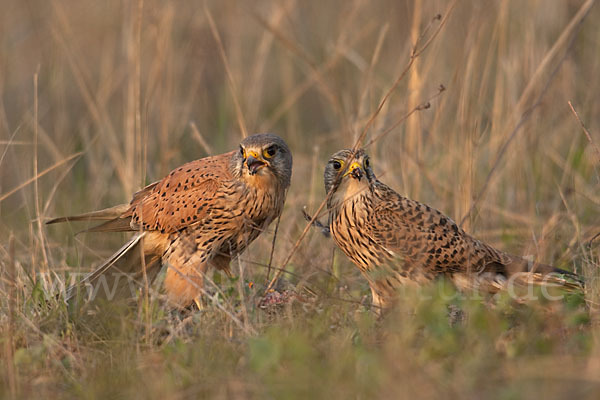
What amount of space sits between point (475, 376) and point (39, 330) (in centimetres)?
214

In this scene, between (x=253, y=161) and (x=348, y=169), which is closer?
(x=348, y=169)

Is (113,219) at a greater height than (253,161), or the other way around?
(253,161)

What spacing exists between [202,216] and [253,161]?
1.66 feet

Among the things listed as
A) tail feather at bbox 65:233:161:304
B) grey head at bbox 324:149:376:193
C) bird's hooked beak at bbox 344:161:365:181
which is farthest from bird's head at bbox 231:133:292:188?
tail feather at bbox 65:233:161:304

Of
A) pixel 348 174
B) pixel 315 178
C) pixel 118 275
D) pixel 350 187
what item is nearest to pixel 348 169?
pixel 348 174

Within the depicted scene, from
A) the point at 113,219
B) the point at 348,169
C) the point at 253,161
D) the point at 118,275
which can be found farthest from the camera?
the point at 113,219

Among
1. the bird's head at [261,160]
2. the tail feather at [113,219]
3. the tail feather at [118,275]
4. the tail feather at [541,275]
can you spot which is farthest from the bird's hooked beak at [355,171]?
the tail feather at [113,219]

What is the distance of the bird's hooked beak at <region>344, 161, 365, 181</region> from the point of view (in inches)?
179

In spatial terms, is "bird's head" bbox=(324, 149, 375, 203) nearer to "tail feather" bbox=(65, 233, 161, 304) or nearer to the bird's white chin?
the bird's white chin

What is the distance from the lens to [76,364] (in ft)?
12.0

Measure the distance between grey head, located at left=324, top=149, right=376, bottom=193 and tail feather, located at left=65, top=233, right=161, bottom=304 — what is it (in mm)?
1326

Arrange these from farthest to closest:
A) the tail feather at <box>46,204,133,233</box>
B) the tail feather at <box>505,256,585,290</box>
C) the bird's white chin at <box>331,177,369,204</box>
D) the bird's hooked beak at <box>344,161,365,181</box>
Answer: the tail feather at <box>46,204,133,233</box>
the bird's white chin at <box>331,177,369,204</box>
the bird's hooked beak at <box>344,161,365,181</box>
the tail feather at <box>505,256,585,290</box>

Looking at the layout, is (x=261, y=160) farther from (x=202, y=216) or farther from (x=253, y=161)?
(x=202, y=216)

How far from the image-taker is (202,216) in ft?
16.5
